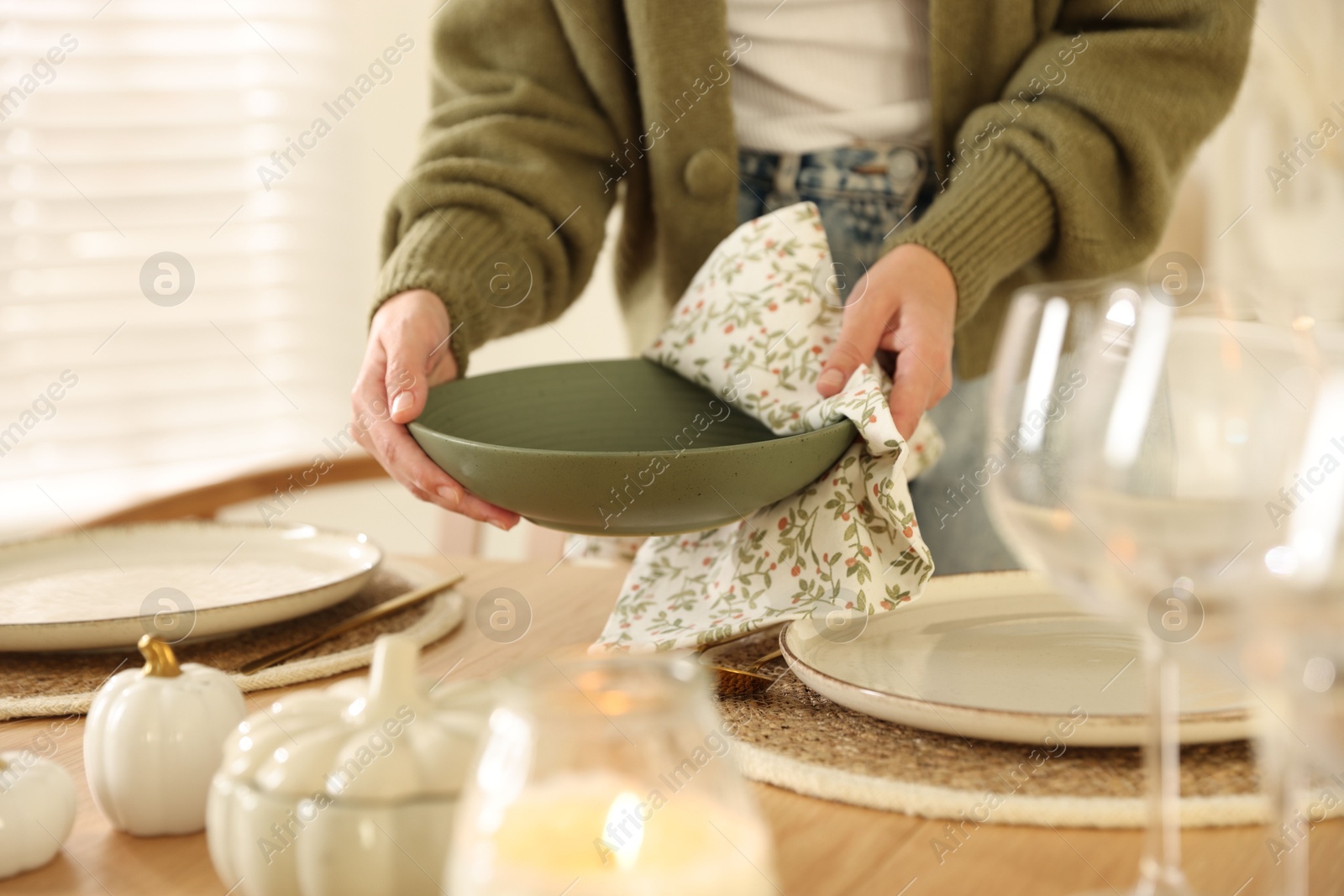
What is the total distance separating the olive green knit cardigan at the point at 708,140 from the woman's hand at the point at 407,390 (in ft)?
0.07

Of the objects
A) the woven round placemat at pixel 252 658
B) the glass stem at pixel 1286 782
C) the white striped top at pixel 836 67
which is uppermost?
the white striped top at pixel 836 67

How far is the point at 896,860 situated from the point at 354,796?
0.20 metres

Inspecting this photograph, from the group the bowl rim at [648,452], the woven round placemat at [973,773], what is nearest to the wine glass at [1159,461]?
the woven round placemat at [973,773]

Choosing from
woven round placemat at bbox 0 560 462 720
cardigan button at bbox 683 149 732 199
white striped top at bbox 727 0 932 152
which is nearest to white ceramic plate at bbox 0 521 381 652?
woven round placemat at bbox 0 560 462 720

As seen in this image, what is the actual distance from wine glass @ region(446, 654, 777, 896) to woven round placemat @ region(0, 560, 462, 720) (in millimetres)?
410

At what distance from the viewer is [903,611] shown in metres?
0.71

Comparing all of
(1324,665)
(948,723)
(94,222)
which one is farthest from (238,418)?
(1324,665)

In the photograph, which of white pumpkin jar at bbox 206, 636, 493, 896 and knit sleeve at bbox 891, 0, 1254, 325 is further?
knit sleeve at bbox 891, 0, 1254, 325

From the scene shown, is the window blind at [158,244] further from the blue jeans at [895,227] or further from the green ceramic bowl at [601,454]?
the green ceramic bowl at [601,454]

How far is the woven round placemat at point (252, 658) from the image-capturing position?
0.68 metres

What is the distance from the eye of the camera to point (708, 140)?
106cm

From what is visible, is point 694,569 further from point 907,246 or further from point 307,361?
point 307,361

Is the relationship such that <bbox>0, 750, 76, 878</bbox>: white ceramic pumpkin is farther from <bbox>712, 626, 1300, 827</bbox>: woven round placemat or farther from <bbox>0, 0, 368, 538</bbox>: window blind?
<bbox>0, 0, 368, 538</bbox>: window blind

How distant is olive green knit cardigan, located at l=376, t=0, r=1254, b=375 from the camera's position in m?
0.95
